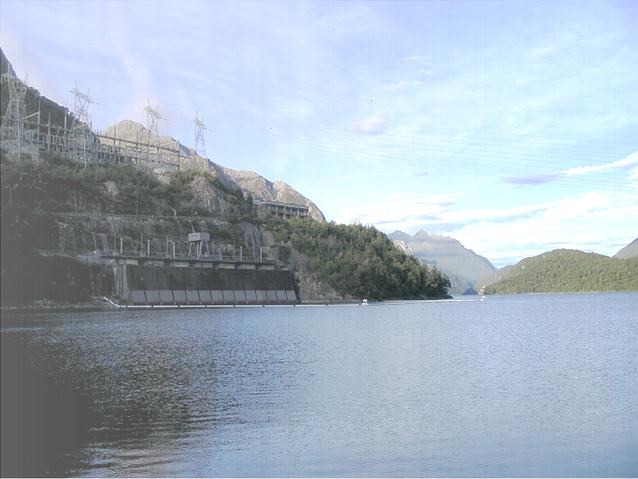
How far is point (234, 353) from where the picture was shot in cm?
3841

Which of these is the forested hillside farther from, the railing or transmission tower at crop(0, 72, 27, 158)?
transmission tower at crop(0, 72, 27, 158)

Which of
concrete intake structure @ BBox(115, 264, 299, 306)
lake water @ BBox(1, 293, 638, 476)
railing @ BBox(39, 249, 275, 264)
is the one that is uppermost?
railing @ BBox(39, 249, 275, 264)

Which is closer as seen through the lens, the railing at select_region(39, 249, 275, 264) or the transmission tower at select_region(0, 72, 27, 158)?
the railing at select_region(39, 249, 275, 264)

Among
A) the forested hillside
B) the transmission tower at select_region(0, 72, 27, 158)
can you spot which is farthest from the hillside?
the transmission tower at select_region(0, 72, 27, 158)

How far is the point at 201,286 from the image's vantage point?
110 m

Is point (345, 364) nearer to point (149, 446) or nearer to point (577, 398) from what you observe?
point (577, 398)

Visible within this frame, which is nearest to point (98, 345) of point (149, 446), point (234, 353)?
point (234, 353)

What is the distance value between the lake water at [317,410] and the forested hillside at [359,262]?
107557 mm

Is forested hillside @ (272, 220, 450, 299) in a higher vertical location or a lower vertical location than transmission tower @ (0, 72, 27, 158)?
lower

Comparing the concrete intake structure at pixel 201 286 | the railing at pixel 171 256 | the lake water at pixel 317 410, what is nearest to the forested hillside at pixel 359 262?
the railing at pixel 171 256

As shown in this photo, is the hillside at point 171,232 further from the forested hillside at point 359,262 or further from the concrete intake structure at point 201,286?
the concrete intake structure at point 201,286

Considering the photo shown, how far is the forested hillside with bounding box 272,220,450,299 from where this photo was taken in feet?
488

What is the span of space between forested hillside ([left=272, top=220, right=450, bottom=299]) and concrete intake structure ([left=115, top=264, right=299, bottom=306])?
1967cm

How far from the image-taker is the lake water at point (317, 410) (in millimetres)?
16250
